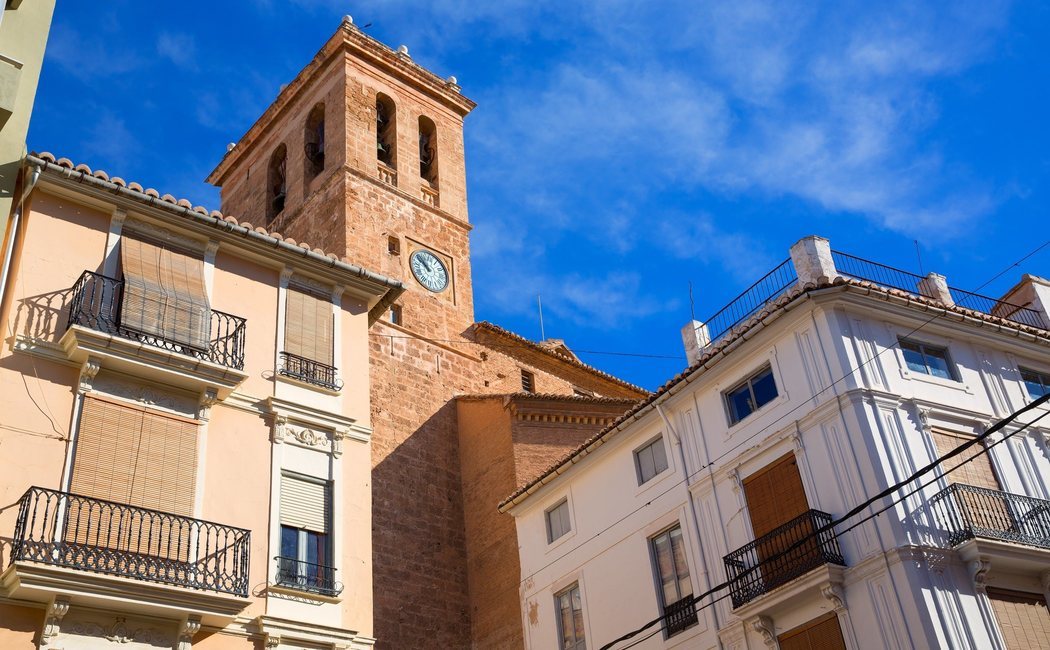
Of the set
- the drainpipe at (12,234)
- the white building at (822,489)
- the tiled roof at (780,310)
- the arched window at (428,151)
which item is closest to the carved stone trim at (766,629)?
the white building at (822,489)

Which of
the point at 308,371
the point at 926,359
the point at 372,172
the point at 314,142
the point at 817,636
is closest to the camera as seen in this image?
the point at 308,371

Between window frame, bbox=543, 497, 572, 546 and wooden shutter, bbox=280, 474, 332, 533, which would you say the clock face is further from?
wooden shutter, bbox=280, 474, 332, 533

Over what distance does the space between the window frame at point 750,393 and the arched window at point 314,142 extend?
1969 cm

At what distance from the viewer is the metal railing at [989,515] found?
15.6 metres

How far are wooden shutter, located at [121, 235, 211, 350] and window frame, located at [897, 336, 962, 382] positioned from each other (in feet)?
34.6

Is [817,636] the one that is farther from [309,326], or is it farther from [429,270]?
[429,270]

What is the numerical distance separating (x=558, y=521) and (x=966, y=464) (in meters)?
7.99

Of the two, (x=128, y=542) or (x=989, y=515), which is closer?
(x=128, y=542)

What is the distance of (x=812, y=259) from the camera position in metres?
18.8

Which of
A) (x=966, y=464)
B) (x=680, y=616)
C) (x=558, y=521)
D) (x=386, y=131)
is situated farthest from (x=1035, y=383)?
(x=386, y=131)

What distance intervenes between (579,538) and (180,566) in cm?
991

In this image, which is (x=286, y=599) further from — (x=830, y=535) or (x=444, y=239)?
(x=444, y=239)

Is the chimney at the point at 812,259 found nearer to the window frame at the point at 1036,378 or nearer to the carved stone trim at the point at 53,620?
the window frame at the point at 1036,378

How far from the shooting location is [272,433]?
1446 centimetres
